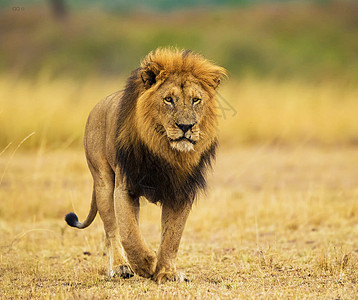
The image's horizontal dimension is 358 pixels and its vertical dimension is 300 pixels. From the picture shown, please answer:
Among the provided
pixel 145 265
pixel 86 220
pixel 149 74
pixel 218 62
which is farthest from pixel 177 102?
pixel 218 62

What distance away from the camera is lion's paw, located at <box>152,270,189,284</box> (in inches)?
169

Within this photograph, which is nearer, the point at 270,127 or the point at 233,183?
the point at 233,183

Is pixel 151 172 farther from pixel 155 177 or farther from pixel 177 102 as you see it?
pixel 177 102

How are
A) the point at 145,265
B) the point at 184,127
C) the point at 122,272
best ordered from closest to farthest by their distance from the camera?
the point at 184,127 → the point at 145,265 → the point at 122,272

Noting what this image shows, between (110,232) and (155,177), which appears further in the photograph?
(110,232)

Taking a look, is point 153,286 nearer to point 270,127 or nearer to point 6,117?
point 6,117

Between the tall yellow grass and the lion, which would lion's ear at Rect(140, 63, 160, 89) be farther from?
the tall yellow grass

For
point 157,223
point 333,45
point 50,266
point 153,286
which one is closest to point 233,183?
point 157,223

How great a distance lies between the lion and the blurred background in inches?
179

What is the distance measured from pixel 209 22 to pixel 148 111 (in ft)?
111

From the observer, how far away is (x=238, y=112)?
1366 cm

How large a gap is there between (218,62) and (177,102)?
21.9 meters

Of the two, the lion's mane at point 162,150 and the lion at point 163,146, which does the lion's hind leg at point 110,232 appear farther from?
the lion's mane at point 162,150

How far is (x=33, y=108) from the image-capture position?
11.5 meters
